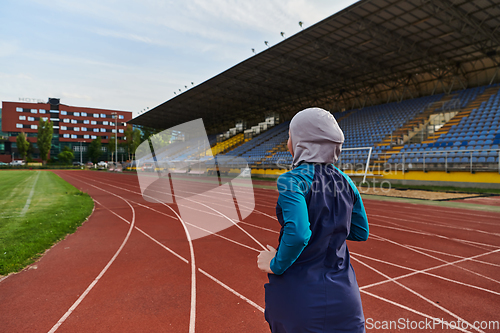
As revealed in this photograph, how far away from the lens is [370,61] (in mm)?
24734

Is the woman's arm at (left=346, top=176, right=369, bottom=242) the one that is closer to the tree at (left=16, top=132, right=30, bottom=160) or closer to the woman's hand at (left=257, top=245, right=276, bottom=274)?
the woman's hand at (left=257, top=245, right=276, bottom=274)

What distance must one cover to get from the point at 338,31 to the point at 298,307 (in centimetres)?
2172

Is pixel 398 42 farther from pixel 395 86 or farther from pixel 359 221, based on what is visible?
pixel 359 221

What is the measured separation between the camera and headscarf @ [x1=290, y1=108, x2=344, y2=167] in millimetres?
1430

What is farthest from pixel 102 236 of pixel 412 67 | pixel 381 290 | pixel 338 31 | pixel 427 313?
pixel 412 67

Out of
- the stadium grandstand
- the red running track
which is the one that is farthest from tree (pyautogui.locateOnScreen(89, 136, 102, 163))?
the red running track

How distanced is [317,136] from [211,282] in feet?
11.6

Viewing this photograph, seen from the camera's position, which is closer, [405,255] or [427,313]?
[427,313]

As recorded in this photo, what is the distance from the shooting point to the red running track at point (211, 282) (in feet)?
10.7

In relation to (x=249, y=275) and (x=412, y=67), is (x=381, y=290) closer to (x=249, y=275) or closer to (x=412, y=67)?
(x=249, y=275)

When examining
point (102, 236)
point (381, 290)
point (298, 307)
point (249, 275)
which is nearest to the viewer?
point (298, 307)

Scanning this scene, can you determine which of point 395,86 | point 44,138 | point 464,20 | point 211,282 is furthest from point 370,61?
point 44,138

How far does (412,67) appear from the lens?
25766 mm

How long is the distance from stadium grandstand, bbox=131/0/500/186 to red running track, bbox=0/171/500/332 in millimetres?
12949
